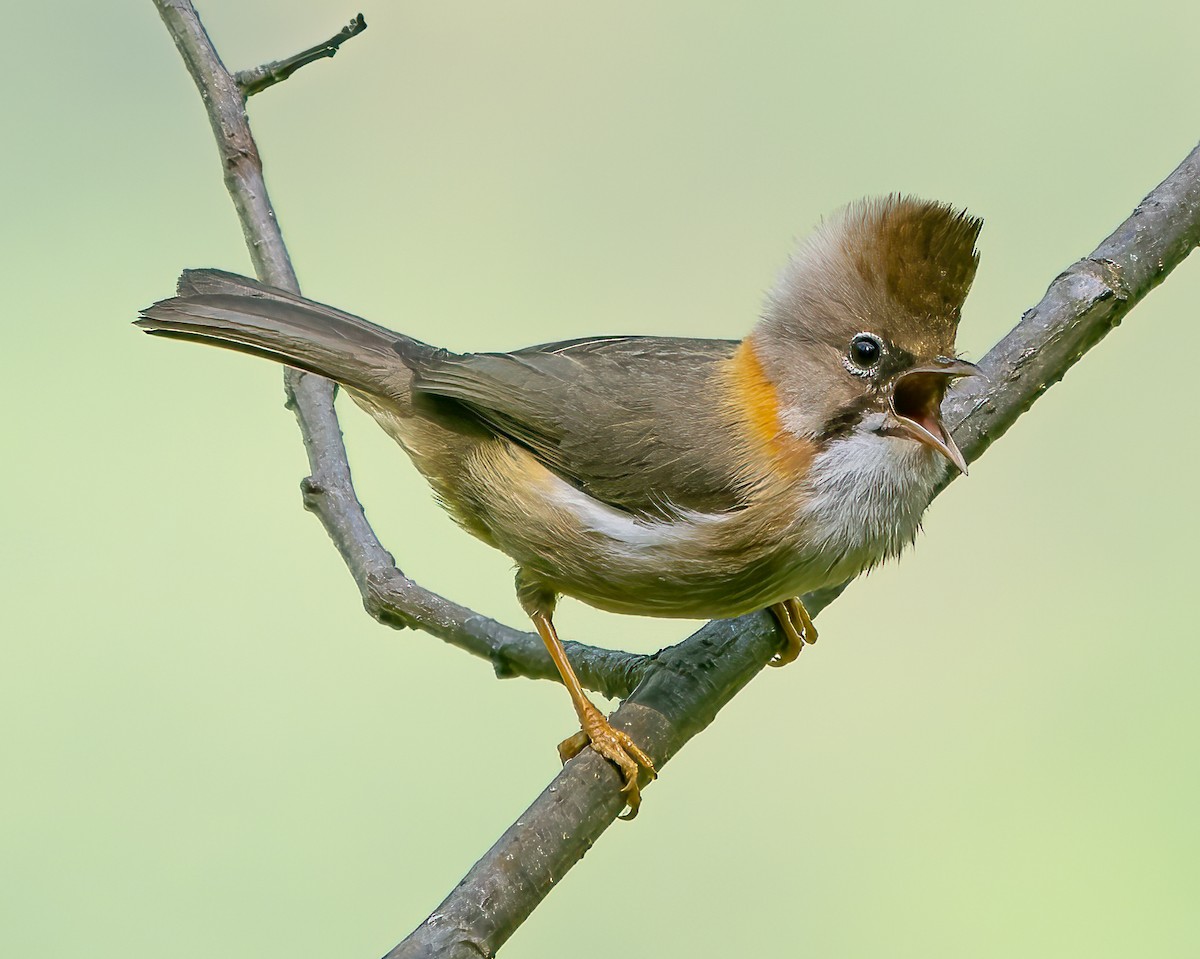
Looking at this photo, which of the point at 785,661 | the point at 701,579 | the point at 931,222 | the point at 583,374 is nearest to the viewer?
the point at 931,222

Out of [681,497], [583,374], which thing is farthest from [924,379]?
[583,374]

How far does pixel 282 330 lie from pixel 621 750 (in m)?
1.20

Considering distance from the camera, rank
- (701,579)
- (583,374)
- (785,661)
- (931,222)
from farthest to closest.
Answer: (785,661) → (583,374) → (701,579) → (931,222)

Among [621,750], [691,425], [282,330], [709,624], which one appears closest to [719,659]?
[709,624]

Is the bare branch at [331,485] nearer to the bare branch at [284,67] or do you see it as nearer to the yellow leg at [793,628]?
the bare branch at [284,67]

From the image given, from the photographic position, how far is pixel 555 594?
297 centimetres

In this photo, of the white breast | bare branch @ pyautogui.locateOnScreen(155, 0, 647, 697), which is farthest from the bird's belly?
bare branch @ pyautogui.locateOnScreen(155, 0, 647, 697)

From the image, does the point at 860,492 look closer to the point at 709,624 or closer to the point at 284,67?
the point at 709,624

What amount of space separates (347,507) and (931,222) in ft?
4.89

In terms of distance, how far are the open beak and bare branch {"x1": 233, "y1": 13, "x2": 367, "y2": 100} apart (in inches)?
62.9

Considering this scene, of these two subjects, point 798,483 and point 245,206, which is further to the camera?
point 245,206

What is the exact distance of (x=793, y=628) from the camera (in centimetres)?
299

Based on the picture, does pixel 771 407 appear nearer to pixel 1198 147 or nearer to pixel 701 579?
pixel 701 579

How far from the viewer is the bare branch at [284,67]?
10.2ft
